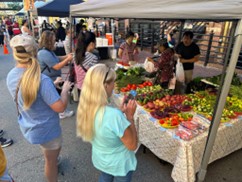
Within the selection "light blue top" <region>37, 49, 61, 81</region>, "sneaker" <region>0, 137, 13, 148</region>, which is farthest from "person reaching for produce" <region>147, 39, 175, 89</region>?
"sneaker" <region>0, 137, 13, 148</region>

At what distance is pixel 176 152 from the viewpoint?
91.4 inches

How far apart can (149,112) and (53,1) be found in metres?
6.26

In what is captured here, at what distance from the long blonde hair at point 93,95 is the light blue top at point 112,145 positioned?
50 mm

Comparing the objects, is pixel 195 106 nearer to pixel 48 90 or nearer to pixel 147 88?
pixel 147 88

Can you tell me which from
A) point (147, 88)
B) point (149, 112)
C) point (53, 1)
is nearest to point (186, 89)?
point (147, 88)

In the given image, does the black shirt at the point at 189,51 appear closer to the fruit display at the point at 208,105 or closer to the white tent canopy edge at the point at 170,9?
the fruit display at the point at 208,105

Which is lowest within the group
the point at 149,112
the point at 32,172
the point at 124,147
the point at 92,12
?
the point at 32,172

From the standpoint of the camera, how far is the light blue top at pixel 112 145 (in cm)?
137

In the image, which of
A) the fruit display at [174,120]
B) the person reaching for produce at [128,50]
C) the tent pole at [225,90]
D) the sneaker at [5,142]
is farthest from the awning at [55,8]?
the tent pole at [225,90]

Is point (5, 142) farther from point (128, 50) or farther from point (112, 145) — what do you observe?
point (128, 50)

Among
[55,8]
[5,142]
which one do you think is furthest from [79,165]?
[55,8]

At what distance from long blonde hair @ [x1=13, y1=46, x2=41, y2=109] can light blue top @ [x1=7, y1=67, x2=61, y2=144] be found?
6 cm

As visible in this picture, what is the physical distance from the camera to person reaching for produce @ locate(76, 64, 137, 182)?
1.37 m

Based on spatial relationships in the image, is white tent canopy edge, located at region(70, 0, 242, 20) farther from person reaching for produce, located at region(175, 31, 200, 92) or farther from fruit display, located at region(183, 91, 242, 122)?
person reaching for produce, located at region(175, 31, 200, 92)
